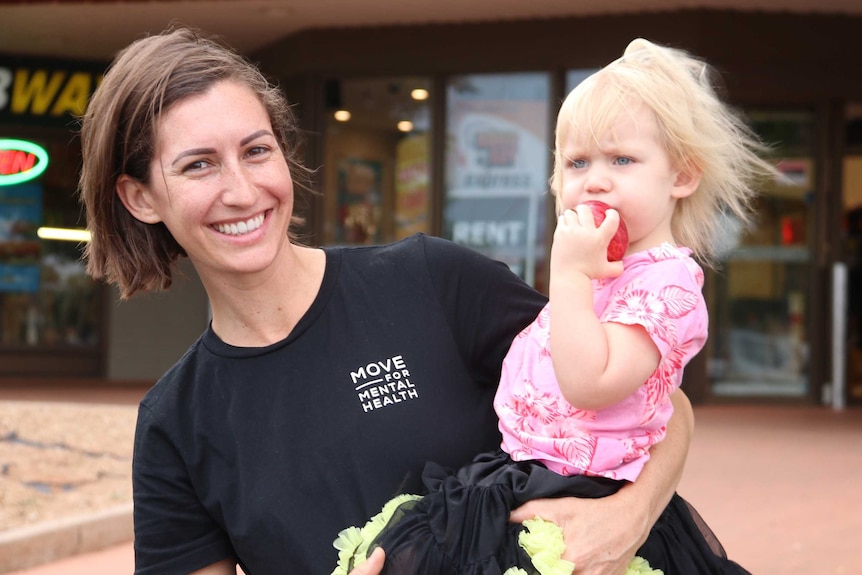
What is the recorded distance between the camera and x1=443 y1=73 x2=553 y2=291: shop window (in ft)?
36.0

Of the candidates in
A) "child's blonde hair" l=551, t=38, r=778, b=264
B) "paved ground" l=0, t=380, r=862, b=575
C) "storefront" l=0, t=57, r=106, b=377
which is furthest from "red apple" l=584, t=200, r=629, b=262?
"storefront" l=0, t=57, r=106, b=377

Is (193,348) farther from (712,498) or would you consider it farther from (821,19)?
(821,19)

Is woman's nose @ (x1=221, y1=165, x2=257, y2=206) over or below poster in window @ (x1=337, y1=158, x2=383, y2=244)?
below

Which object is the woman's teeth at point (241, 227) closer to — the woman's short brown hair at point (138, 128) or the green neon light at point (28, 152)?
the woman's short brown hair at point (138, 128)

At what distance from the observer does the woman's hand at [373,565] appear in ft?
6.19

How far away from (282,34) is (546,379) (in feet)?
34.0

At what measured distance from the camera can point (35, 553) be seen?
5336mm

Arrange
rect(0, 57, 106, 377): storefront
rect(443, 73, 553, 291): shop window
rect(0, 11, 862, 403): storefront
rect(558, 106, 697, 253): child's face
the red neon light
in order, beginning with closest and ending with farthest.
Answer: rect(558, 106, 697, 253): child's face < the red neon light < rect(0, 11, 862, 403): storefront < rect(443, 73, 553, 291): shop window < rect(0, 57, 106, 377): storefront

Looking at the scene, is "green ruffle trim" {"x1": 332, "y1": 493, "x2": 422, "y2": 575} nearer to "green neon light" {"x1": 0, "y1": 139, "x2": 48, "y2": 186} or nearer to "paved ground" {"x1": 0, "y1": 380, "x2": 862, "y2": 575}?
"paved ground" {"x1": 0, "y1": 380, "x2": 862, "y2": 575}

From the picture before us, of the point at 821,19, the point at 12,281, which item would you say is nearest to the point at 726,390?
the point at 821,19

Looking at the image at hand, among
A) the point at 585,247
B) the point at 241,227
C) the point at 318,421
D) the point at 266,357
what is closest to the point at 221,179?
the point at 241,227

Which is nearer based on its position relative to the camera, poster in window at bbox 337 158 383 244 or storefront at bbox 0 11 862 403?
storefront at bbox 0 11 862 403

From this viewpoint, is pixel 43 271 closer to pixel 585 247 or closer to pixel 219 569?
pixel 219 569

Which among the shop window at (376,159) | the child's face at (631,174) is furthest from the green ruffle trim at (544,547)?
Answer: the shop window at (376,159)
